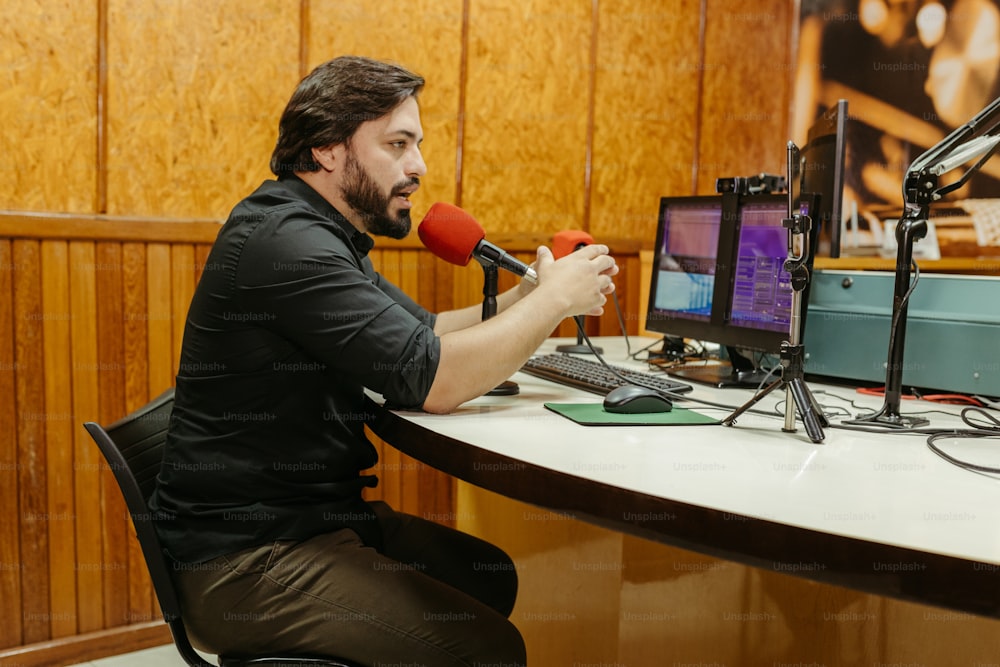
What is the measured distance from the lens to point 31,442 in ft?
8.48

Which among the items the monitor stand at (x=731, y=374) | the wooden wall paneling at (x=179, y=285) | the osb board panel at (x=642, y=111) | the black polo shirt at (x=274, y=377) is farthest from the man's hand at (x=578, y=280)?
the osb board panel at (x=642, y=111)

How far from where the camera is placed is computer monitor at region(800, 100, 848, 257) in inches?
77.2

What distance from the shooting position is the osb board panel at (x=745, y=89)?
12.9 feet

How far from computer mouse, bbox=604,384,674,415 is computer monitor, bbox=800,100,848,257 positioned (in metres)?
0.55

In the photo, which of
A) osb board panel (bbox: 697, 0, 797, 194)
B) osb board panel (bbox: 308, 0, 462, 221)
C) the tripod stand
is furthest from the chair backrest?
osb board panel (bbox: 697, 0, 797, 194)

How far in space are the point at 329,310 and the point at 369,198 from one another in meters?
0.39

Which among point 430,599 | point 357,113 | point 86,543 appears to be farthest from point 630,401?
point 86,543

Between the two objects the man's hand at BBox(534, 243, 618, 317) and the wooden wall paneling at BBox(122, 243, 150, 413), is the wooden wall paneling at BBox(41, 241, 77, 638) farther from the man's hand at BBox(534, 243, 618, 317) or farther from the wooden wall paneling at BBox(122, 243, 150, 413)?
the man's hand at BBox(534, 243, 618, 317)

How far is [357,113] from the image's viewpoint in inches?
67.8

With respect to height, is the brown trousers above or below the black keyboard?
below

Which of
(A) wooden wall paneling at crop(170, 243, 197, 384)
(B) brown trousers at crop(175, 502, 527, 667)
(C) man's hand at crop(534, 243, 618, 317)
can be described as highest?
(C) man's hand at crop(534, 243, 618, 317)

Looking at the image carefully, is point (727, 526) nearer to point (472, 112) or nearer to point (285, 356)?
point (285, 356)

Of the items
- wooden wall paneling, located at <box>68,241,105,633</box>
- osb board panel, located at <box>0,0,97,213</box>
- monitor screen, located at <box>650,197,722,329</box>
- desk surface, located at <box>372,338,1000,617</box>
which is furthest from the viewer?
wooden wall paneling, located at <box>68,241,105,633</box>

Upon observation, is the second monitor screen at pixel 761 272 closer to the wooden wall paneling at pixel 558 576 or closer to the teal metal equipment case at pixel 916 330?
the teal metal equipment case at pixel 916 330
